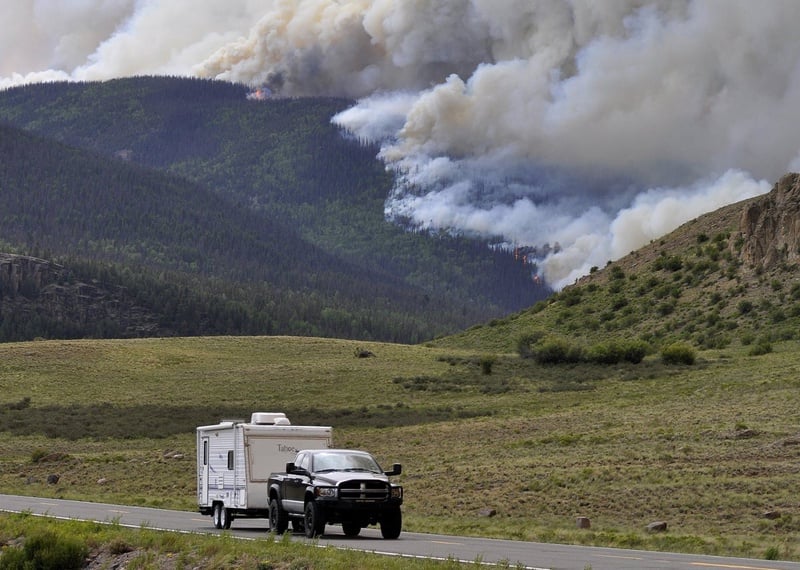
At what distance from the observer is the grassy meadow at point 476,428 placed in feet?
123

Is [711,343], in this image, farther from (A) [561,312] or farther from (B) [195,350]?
(B) [195,350]

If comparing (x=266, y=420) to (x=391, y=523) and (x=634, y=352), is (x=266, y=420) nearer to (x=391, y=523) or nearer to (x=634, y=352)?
(x=391, y=523)

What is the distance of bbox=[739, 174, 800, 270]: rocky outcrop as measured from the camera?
106 metres

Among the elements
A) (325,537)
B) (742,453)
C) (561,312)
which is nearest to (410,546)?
(325,537)

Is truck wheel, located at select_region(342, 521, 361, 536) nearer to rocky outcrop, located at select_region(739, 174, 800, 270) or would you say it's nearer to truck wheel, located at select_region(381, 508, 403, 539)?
truck wheel, located at select_region(381, 508, 403, 539)

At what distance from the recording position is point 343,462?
31.1 meters

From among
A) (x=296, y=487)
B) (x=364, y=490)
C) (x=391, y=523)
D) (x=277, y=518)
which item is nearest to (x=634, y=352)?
(x=277, y=518)

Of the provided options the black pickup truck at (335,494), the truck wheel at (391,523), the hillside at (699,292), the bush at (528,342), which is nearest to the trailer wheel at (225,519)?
the black pickup truck at (335,494)

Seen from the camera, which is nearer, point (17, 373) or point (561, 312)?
point (17, 373)

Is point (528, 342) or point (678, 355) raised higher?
point (528, 342)

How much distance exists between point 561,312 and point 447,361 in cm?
2108

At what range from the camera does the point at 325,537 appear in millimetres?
31062

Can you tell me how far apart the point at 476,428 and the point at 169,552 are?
38178mm

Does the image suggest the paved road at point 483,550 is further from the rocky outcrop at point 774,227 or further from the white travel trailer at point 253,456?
the rocky outcrop at point 774,227
